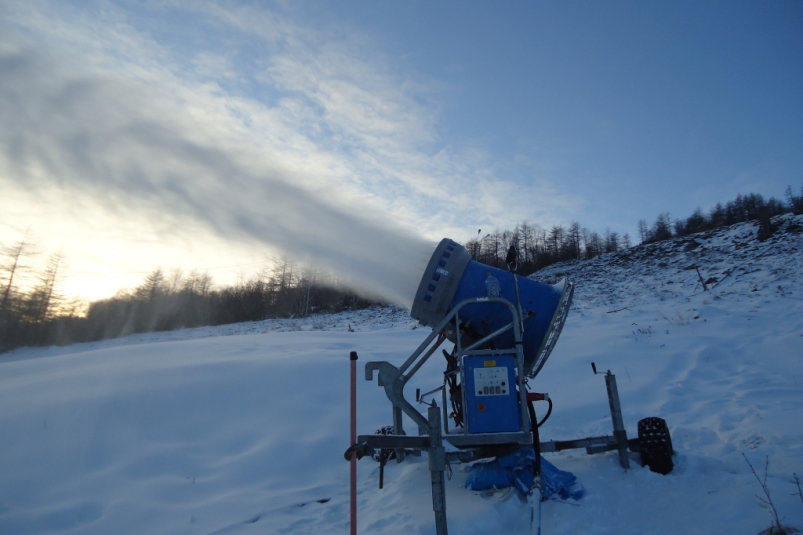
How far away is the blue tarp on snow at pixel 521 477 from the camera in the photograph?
4227mm

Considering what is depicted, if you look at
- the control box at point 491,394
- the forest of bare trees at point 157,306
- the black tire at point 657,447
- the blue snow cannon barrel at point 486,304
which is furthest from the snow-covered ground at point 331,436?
the forest of bare trees at point 157,306

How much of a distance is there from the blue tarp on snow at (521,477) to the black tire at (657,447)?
0.83 m

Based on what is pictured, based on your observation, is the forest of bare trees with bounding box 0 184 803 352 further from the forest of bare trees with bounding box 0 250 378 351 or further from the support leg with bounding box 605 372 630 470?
the support leg with bounding box 605 372 630 470

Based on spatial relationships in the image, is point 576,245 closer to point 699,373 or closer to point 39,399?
point 699,373

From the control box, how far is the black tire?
1.48 m

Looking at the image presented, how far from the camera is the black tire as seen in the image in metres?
4.46

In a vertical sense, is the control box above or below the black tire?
above

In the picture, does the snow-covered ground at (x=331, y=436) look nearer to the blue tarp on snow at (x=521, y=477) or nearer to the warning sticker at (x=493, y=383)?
the blue tarp on snow at (x=521, y=477)

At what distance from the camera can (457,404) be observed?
5258 mm

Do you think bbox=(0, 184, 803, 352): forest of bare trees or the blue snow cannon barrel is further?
bbox=(0, 184, 803, 352): forest of bare trees

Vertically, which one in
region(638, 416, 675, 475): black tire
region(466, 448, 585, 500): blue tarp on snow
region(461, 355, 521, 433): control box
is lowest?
region(466, 448, 585, 500): blue tarp on snow

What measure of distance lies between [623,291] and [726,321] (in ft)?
37.9

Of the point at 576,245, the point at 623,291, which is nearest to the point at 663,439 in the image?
the point at 623,291

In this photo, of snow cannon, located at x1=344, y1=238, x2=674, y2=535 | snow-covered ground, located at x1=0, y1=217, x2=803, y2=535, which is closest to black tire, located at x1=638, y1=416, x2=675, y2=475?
snow cannon, located at x1=344, y1=238, x2=674, y2=535
